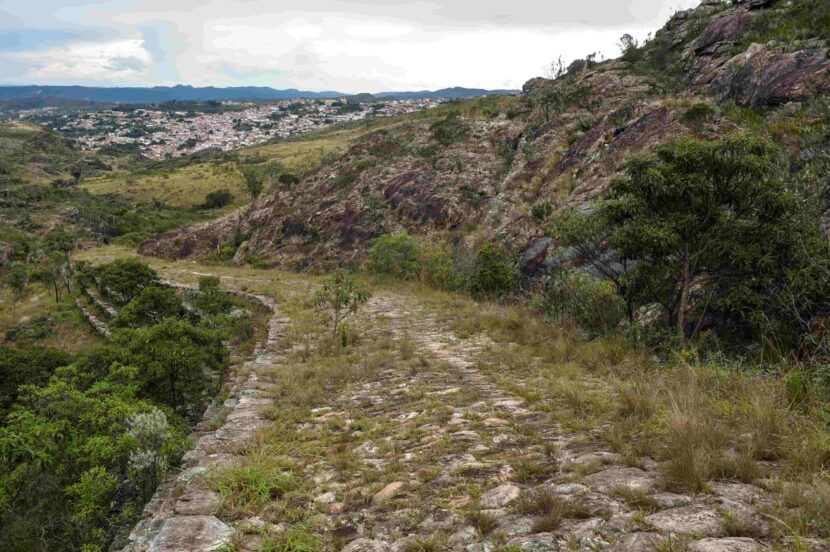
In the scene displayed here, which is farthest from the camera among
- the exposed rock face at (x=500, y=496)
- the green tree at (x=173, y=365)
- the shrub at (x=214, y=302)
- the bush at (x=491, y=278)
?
the shrub at (x=214, y=302)

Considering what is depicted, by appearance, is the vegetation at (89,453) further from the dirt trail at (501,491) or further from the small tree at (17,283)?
the small tree at (17,283)

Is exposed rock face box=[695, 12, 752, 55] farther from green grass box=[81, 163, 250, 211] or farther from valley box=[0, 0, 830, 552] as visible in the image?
green grass box=[81, 163, 250, 211]

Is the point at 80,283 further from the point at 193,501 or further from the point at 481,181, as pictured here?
the point at 193,501

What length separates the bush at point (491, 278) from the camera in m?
14.8

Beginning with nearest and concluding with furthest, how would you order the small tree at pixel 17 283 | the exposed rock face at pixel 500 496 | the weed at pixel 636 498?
the weed at pixel 636 498, the exposed rock face at pixel 500 496, the small tree at pixel 17 283

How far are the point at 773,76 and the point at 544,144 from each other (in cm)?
1081

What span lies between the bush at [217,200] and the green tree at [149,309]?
61.0 meters

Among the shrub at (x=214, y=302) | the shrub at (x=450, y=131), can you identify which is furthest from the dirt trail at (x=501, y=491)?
the shrub at (x=450, y=131)

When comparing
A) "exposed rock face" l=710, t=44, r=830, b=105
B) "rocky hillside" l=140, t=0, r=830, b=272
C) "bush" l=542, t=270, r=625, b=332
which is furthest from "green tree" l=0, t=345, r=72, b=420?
"exposed rock face" l=710, t=44, r=830, b=105

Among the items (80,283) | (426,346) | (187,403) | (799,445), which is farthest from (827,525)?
(80,283)

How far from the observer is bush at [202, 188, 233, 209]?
7294 centimetres

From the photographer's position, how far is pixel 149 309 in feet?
52.3

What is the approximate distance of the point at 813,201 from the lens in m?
7.79

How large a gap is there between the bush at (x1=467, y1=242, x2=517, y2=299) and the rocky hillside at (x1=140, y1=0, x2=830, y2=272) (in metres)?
1.48
